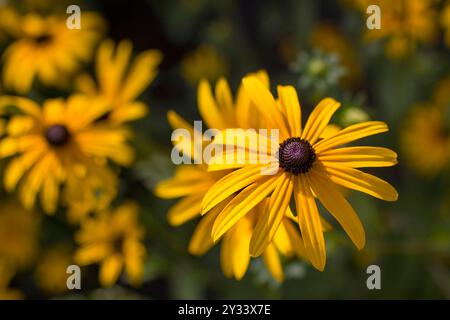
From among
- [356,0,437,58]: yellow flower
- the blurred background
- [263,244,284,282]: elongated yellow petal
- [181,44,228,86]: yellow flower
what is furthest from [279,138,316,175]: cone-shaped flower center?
[181,44,228,86]: yellow flower

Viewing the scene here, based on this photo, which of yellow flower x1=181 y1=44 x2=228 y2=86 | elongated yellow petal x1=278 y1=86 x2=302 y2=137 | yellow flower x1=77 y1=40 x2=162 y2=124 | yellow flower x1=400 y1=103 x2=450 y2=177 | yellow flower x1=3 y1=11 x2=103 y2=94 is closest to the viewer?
elongated yellow petal x1=278 y1=86 x2=302 y2=137

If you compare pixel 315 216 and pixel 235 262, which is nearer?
pixel 315 216

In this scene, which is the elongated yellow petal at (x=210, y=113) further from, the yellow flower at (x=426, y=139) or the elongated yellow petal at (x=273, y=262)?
the yellow flower at (x=426, y=139)

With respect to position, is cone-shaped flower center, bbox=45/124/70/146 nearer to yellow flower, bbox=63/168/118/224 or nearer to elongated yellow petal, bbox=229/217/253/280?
yellow flower, bbox=63/168/118/224

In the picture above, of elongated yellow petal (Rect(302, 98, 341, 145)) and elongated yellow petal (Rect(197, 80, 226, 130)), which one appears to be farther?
elongated yellow petal (Rect(197, 80, 226, 130))

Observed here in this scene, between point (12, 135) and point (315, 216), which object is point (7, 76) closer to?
point (12, 135)
